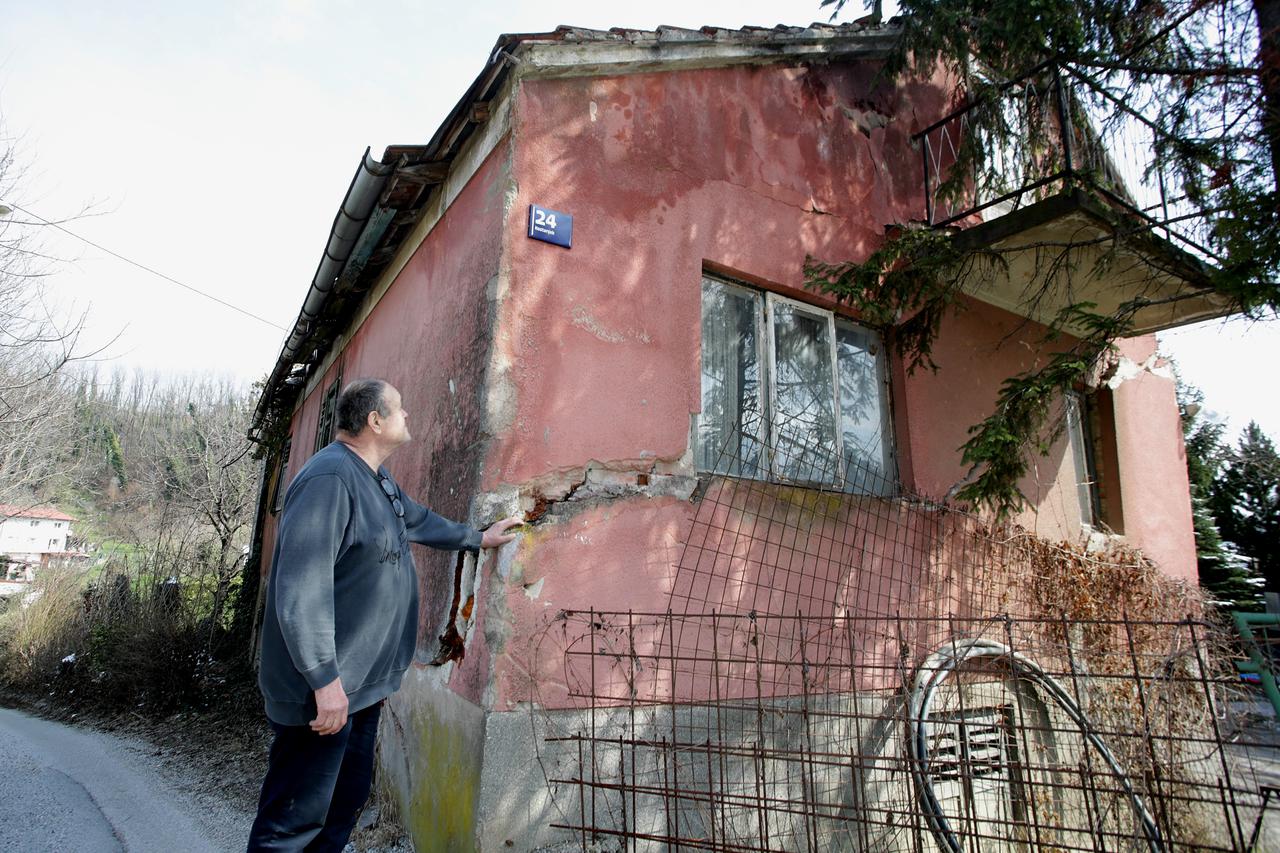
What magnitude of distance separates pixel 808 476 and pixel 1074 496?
3.31 meters

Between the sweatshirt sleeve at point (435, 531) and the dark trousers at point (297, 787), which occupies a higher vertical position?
the sweatshirt sleeve at point (435, 531)

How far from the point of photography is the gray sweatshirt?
237cm

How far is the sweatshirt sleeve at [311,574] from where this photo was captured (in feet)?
7.62

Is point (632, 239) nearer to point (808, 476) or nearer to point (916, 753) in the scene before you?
point (808, 476)

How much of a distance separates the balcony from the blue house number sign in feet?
9.34

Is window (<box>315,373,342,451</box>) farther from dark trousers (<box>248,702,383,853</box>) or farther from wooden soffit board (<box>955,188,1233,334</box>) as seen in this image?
wooden soffit board (<box>955,188,1233,334</box>)

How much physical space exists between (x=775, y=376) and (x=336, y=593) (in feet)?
9.64

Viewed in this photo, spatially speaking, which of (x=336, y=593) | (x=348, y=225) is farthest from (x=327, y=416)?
(x=336, y=593)

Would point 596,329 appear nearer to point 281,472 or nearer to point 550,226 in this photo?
point 550,226

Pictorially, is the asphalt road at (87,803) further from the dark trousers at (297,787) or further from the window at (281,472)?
the window at (281,472)

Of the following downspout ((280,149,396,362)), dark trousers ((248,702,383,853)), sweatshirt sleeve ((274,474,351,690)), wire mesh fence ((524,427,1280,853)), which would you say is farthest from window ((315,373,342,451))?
dark trousers ((248,702,383,853))

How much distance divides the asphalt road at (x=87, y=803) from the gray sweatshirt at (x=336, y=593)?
2.10m

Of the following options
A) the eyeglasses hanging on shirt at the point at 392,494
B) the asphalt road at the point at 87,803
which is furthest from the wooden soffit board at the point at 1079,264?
the asphalt road at the point at 87,803

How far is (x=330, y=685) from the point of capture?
234cm
